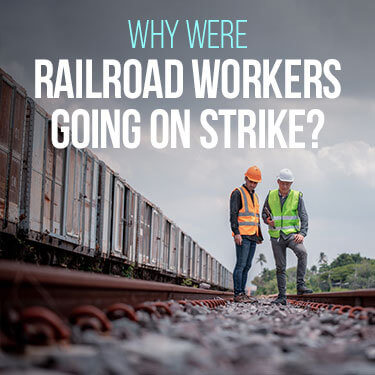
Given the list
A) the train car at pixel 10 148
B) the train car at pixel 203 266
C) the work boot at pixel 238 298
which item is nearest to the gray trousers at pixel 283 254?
the work boot at pixel 238 298

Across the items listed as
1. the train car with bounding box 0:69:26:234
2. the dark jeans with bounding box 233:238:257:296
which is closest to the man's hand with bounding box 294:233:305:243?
the dark jeans with bounding box 233:238:257:296

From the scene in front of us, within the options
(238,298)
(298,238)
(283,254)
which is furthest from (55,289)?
(238,298)

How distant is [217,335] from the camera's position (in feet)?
8.84

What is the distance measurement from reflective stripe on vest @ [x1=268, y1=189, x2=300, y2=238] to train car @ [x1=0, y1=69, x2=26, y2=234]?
3.65m

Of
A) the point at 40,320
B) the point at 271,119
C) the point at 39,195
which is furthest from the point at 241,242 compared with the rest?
the point at 40,320

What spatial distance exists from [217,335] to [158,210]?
16.3 meters

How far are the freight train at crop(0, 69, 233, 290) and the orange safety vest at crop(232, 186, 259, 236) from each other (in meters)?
3.06

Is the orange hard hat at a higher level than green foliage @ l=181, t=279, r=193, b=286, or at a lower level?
higher

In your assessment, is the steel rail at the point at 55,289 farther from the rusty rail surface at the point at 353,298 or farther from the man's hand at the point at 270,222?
the man's hand at the point at 270,222

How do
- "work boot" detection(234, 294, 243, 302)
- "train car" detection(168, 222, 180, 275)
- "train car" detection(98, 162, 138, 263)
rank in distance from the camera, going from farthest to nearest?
"train car" detection(168, 222, 180, 275)
"train car" detection(98, 162, 138, 263)
"work boot" detection(234, 294, 243, 302)

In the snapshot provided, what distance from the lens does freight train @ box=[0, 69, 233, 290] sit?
7.62 metres

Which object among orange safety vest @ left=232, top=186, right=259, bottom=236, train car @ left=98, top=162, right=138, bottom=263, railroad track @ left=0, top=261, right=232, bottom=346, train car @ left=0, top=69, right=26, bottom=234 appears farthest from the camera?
train car @ left=98, top=162, right=138, bottom=263

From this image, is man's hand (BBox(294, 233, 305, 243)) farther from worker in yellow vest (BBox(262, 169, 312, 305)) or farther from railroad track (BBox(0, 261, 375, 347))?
railroad track (BBox(0, 261, 375, 347))

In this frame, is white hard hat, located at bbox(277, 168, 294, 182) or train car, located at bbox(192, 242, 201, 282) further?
train car, located at bbox(192, 242, 201, 282)
